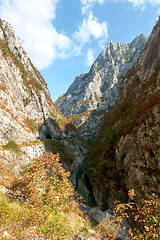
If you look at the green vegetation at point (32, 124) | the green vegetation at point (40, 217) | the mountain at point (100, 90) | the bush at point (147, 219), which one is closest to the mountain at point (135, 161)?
the bush at point (147, 219)

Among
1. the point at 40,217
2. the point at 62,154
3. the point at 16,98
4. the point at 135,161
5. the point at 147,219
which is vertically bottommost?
the point at 135,161

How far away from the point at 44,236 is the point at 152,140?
14184 millimetres

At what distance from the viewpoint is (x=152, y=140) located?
44.3ft

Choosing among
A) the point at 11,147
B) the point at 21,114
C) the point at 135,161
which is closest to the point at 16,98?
the point at 21,114

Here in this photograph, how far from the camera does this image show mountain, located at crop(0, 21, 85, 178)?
88.7 ft

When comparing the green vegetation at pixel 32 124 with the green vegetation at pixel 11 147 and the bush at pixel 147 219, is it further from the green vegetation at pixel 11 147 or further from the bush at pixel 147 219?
the bush at pixel 147 219

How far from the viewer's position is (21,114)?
38.6 m

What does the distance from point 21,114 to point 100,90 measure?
141 m

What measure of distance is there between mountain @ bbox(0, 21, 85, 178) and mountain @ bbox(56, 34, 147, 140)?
6735 cm

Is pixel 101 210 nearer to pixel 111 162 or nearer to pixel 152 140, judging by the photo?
pixel 111 162

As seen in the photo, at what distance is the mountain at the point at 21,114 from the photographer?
27.0 metres

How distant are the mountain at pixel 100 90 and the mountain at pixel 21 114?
221 ft

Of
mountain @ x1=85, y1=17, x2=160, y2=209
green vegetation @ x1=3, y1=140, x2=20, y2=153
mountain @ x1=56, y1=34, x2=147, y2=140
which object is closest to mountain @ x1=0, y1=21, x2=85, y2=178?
green vegetation @ x1=3, y1=140, x2=20, y2=153

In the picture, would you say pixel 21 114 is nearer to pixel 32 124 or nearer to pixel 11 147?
pixel 32 124
